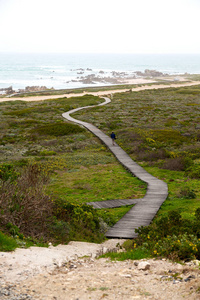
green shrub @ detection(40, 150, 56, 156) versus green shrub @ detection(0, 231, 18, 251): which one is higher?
green shrub @ detection(0, 231, 18, 251)

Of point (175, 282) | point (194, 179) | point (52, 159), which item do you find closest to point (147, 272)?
point (175, 282)

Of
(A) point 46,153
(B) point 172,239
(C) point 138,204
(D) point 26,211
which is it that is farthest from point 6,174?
(A) point 46,153

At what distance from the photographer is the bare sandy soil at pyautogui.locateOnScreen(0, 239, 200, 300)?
7621mm

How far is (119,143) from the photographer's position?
1298 inches

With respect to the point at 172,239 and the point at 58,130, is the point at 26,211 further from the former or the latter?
the point at 58,130

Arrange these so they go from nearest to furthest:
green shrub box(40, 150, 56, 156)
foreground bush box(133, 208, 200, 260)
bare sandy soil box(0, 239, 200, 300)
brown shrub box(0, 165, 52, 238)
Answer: bare sandy soil box(0, 239, 200, 300) < foreground bush box(133, 208, 200, 260) < brown shrub box(0, 165, 52, 238) < green shrub box(40, 150, 56, 156)

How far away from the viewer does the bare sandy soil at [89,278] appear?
762 cm

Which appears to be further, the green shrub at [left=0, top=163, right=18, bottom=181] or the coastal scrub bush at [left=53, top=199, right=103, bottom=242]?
the green shrub at [left=0, top=163, right=18, bottom=181]

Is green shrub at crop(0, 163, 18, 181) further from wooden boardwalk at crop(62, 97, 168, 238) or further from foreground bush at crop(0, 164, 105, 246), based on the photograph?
wooden boardwalk at crop(62, 97, 168, 238)

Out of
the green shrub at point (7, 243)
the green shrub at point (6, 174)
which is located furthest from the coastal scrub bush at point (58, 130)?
the green shrub at point (7, 243)

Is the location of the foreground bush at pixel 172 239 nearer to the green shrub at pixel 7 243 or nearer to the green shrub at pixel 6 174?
the green shrub at pixel 7 243

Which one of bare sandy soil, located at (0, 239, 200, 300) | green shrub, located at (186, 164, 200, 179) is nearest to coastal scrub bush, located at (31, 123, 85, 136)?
green shrub, located at (186, 164, 200, 179)

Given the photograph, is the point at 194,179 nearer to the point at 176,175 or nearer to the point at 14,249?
the point at 176,175

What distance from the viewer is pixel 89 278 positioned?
338 inches
